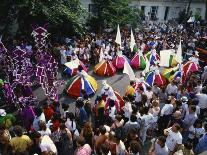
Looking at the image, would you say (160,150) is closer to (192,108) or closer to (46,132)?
(192,108)

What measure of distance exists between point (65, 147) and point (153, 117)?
3.07m

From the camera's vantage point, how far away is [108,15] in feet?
89.9

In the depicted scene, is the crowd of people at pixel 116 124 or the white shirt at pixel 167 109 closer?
the crowd of people at pixel 116 124

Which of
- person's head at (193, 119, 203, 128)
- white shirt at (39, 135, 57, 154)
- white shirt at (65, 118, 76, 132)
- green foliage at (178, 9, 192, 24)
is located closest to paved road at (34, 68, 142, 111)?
white shirt at (65, 118, 76, 132)

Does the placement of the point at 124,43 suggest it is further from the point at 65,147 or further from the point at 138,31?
the point at 65,147

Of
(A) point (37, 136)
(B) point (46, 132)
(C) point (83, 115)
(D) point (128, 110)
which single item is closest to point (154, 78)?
(D) point (128, 110)

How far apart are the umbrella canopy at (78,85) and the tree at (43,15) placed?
568 cm

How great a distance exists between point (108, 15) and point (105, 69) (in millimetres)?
8898

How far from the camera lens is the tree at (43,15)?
20.6m

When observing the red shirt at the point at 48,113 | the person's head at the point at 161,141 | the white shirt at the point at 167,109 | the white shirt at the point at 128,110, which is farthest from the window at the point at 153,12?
the person's head at the point at 161,141

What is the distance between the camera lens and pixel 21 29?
22.2 meters

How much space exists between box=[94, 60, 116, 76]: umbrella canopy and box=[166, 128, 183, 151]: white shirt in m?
9.58

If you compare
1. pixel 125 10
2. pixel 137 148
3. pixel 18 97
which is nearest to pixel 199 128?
pixel 137 148

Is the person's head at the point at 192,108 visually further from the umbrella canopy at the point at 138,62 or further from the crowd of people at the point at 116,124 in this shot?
the umbrella canopy at the point at 138,62
